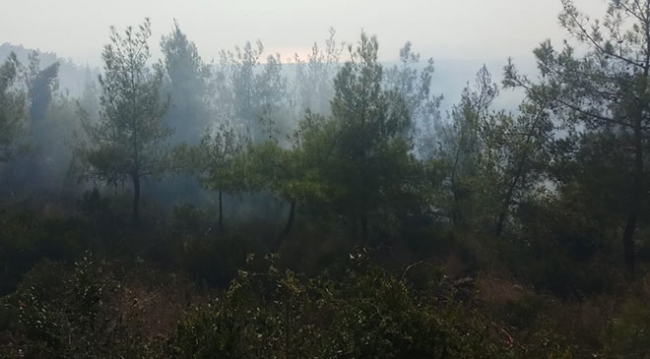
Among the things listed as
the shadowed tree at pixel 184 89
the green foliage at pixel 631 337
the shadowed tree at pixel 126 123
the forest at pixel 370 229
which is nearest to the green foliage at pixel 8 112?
the forest at pixel 370 229

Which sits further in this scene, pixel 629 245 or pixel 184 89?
pixel 184 89

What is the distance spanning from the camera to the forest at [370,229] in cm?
473

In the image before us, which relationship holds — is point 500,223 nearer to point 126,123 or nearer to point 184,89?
point 126,123

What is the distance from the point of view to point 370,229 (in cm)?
1706

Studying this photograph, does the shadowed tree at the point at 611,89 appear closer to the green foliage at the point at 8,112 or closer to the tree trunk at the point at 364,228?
the tree trunk at the point at 364,228

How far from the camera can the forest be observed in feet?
15.5

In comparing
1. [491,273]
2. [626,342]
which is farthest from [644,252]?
[626,342]

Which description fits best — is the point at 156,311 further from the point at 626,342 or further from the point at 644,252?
the point at 644,252

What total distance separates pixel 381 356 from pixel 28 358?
3.90 meters

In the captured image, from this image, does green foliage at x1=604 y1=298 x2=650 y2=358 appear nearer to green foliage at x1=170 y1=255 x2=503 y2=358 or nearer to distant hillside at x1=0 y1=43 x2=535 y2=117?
green foliage at x1=170 y1=255 x2=503 y2=358

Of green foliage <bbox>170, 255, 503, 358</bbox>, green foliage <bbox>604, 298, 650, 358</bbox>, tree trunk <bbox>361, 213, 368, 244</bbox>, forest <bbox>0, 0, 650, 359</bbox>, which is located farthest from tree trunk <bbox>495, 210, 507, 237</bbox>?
green foliage <bbox>170, 255, 503, 358</bbox>

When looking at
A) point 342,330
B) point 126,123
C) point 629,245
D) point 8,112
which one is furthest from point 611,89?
point 8,112

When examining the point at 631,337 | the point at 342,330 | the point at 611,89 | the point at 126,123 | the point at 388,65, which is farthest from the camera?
Result: the point at 388,65

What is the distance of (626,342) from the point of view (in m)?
5.78
